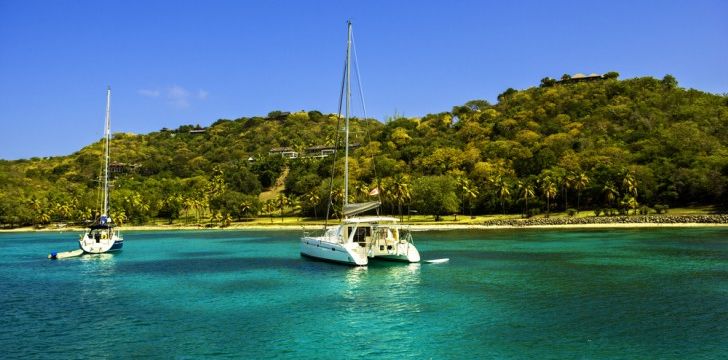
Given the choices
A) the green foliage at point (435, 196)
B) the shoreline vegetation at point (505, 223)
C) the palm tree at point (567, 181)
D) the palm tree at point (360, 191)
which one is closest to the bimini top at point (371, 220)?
the shoreline vegetation at point (505, 223)

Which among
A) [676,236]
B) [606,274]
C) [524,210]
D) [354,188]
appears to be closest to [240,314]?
[606,274]

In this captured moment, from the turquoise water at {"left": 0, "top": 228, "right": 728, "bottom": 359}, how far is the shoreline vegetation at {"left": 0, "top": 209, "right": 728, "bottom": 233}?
36.1m

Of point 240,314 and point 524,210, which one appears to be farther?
point 524,210

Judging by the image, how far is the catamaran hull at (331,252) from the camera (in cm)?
4247

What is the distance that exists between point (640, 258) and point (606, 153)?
75.0 meters

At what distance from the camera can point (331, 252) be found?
45.1 meters

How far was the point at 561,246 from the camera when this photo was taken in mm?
57719

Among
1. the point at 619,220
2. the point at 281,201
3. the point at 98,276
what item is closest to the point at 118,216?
the point at 281,201

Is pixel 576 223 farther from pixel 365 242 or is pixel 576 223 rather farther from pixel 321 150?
pixel 321 150

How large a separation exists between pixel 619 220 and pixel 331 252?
6119cm

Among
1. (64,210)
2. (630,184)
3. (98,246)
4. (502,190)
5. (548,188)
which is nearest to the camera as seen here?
(98,246)

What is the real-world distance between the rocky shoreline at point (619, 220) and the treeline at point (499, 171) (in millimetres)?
5886

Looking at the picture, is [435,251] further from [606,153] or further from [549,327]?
[606,153]

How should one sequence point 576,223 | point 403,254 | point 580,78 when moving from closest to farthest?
point 403,254 < point 576,223 < point 580,78
